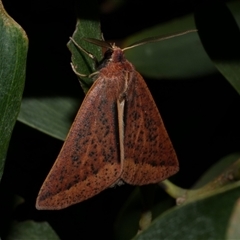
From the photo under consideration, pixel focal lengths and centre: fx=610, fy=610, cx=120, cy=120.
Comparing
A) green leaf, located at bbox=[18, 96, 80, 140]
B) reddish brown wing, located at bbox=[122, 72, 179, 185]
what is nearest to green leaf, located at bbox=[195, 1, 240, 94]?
reddish brown wing, located at bbox=[122, 72, 179, 185]

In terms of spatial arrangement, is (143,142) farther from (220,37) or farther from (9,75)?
(9,75)

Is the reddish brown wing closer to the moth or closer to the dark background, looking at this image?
the moth

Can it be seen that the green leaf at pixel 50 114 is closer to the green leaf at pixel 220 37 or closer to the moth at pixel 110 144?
the moth at pixel 110 144

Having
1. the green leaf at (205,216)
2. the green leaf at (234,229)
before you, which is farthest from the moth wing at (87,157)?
the green leaf at (234,229)

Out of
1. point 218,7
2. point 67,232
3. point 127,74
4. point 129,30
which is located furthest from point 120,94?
point 129,30

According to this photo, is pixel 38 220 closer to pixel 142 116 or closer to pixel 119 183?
pixel 119 183

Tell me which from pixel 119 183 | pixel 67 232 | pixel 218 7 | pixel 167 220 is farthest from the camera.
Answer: pixel 67 232
